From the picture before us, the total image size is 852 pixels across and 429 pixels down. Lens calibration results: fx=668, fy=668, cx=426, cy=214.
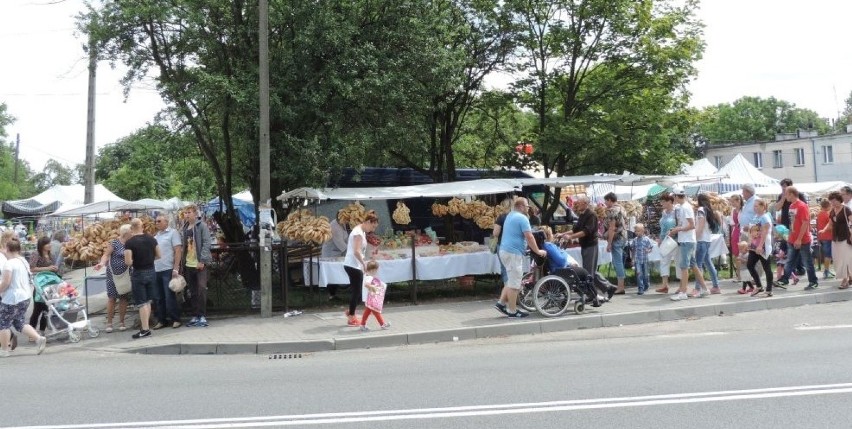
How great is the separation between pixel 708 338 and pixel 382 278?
598 cm

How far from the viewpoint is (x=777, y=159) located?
60312 mm

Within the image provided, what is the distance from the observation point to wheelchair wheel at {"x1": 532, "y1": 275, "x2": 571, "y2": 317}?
11133 mm

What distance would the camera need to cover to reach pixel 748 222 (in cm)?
1284

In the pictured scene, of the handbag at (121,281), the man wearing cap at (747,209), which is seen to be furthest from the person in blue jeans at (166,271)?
the man wearing cap at (747,209)

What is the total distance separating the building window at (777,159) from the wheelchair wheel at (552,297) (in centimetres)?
5727

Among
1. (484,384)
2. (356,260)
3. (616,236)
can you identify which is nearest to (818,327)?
(616,236)

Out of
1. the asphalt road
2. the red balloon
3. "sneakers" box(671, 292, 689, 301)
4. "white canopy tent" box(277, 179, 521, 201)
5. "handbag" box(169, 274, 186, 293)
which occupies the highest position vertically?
the red balloon

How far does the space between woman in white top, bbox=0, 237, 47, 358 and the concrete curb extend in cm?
161

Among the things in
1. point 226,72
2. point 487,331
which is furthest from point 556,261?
point 226,72

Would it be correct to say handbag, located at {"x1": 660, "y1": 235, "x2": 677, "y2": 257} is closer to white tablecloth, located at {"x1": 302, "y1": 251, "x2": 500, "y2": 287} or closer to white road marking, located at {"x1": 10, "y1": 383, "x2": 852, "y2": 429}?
white tablecloth, located at {"x1": 302, "y1": 251, "x2": 500, "y2": 287}

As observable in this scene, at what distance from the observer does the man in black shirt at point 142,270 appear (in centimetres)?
1092

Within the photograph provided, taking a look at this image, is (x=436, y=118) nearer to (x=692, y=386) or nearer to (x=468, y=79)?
(x=468, y=79)

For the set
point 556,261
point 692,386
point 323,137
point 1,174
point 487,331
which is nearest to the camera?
point 692,386

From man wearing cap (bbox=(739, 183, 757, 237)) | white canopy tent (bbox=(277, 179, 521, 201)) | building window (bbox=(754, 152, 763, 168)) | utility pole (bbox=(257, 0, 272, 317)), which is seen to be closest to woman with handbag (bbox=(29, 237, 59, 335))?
utility pole (bbox=(257, 0, 272, 317))
